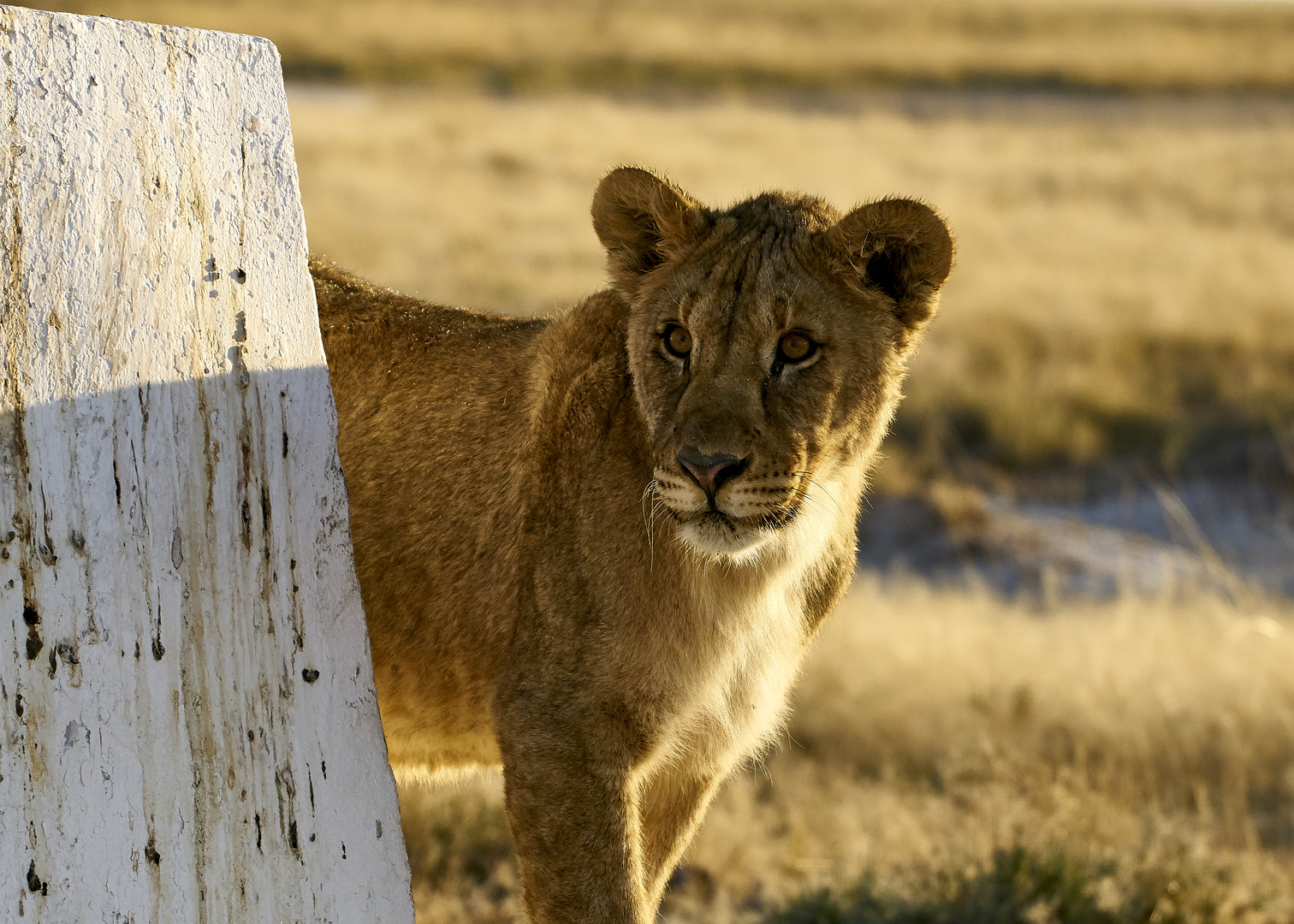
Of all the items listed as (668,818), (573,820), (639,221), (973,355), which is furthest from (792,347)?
(973,355)

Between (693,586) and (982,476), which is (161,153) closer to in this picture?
(693,586)

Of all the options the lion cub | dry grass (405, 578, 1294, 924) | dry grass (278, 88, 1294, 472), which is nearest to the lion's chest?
the lion cub

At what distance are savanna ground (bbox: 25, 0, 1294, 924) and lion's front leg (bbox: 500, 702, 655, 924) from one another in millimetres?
2087

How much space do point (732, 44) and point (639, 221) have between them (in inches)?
1733

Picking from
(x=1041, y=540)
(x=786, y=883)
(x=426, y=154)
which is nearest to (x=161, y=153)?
(x=786, y=883)

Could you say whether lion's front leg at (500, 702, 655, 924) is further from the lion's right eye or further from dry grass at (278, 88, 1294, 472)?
dry grass at (278, 88, 1294, 472)

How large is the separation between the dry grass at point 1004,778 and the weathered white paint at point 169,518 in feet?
7.81

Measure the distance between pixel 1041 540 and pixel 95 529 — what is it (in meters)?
9.47

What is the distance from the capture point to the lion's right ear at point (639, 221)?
144 inches

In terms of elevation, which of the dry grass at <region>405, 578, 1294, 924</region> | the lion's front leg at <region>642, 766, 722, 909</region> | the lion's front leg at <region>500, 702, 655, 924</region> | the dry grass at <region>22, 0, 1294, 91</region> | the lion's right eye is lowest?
the dry grass at <region>22, 0, 1294, 91</region>

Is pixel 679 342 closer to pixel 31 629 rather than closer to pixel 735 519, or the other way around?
pixel 735 519

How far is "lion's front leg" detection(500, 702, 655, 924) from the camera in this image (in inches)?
130

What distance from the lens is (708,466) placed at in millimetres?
3205

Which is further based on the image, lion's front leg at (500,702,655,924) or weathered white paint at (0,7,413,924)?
lion's front leg at (500,702,655,924)
